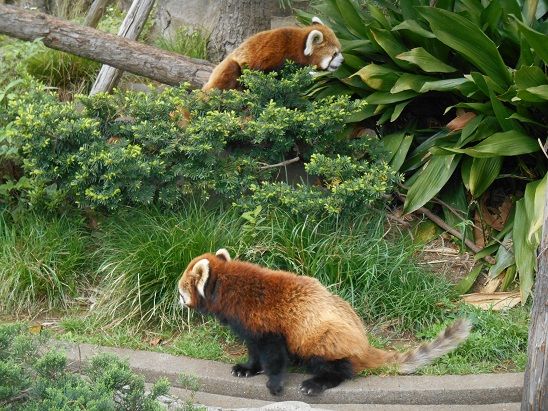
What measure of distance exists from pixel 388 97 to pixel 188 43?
307 cm

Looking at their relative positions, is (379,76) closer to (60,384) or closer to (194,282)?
(194,282)

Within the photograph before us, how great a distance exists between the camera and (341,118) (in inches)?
287

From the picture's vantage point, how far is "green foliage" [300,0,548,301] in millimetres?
7141

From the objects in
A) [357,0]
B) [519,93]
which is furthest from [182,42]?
[519,93]

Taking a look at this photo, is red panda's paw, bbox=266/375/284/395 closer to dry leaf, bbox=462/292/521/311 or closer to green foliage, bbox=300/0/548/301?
dry leaf, bbox=462/292/521/311

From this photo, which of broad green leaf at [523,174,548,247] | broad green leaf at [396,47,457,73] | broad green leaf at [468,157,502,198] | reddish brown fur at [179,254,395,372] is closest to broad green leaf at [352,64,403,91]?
broad green leaf at [396,47,457,73]

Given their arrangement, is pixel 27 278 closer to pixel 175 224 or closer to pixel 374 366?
pixel 175 224

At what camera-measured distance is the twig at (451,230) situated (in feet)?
24.3

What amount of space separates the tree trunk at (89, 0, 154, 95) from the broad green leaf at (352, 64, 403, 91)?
2.42 meters

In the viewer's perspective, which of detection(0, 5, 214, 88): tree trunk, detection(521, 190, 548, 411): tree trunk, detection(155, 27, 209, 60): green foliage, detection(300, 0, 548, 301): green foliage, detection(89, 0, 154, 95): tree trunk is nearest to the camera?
detection(521, 190, 548, 411): tree trunk

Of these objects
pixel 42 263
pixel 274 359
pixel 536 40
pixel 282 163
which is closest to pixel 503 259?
pixel 536 40

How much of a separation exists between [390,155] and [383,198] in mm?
418

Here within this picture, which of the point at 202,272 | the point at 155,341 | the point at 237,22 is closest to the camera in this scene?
the point at 202,272

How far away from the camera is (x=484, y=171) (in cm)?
741
